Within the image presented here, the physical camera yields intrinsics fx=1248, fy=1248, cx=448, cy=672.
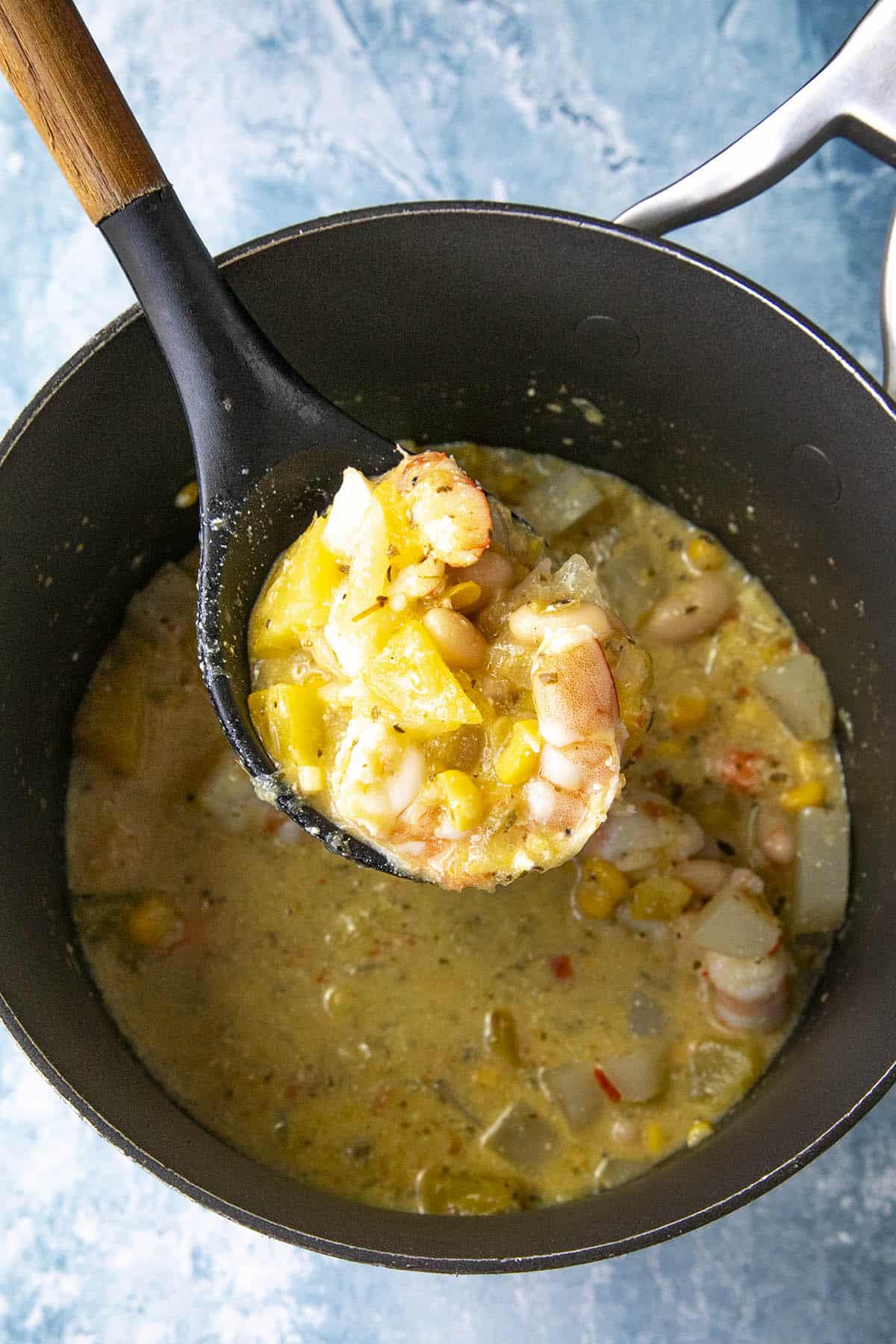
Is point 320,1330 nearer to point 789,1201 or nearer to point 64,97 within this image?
point 789,1201

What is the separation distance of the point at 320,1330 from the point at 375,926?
0.77m

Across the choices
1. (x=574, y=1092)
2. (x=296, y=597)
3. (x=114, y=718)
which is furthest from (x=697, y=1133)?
(x=114, y=718)

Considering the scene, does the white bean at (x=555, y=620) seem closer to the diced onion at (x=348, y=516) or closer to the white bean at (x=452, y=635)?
the white bean at (x=452, y=635)

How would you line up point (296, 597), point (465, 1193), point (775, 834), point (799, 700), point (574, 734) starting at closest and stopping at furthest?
point (574, 734) → point (296, 597) → point (465, 1193) → point (775, 834) → point (799, 700)

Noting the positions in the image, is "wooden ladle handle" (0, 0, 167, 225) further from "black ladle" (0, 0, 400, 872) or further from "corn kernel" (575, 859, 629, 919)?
"corn kernel" (575, 859, 629, 919)

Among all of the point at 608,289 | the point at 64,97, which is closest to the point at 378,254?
the point at 608,289

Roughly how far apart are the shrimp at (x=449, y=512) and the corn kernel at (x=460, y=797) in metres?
0.30

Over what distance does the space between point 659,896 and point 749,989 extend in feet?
0.76

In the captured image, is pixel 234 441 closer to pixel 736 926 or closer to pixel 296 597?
pixel 296 597

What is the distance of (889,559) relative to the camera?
2.19 m

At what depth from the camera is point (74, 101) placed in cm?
172

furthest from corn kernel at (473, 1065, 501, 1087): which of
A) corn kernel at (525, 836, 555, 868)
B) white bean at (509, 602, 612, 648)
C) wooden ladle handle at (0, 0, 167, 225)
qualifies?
wooden ladle handle at (0, 0, 167, 225)

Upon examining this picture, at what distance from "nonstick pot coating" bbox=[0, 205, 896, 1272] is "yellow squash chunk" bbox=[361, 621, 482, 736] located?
728 mm

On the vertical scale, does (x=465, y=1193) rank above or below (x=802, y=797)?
below
